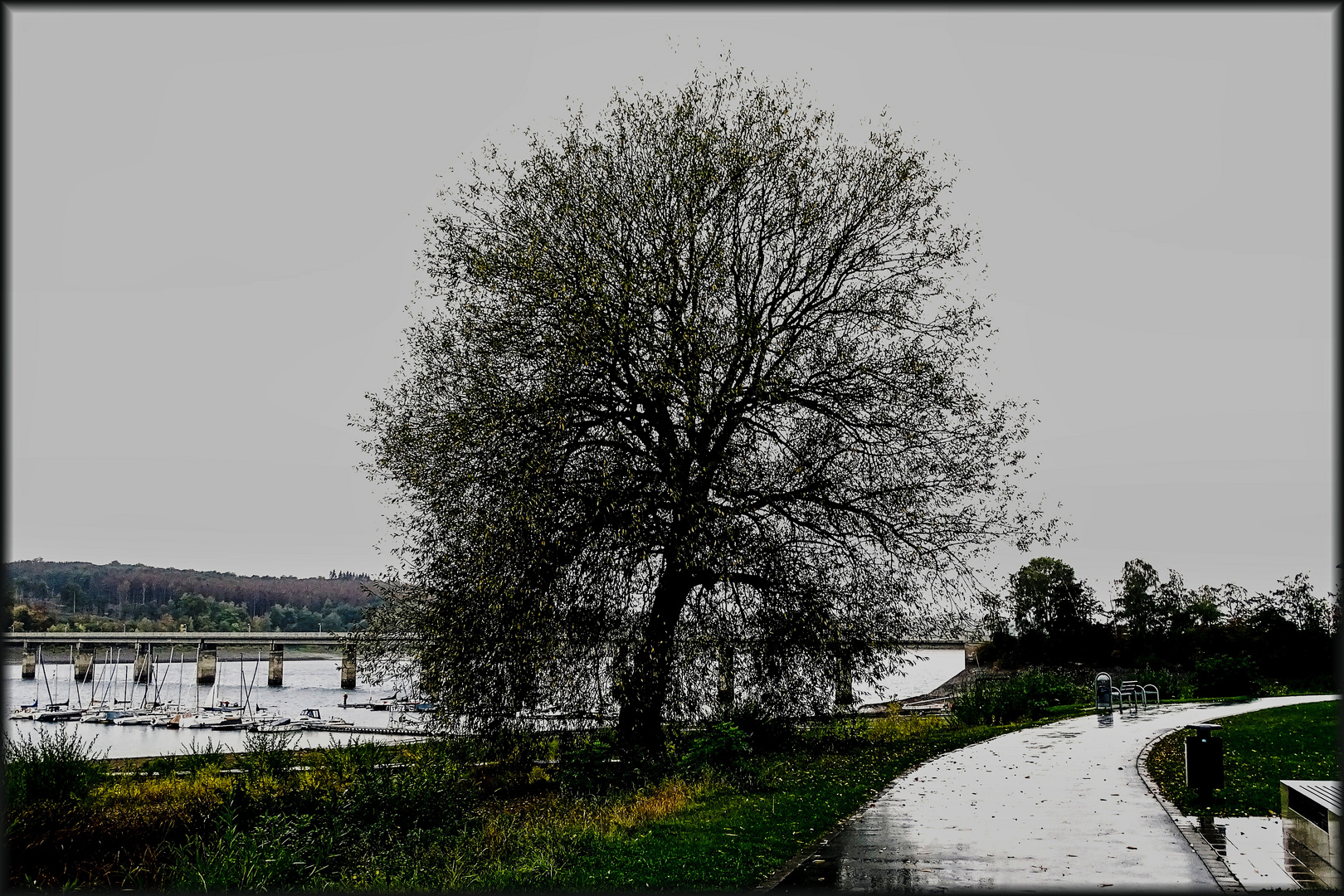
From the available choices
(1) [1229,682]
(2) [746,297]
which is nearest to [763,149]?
(2) [746,297]

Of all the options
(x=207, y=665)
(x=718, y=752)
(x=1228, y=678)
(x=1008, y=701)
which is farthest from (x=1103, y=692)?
(x=207, y=665)

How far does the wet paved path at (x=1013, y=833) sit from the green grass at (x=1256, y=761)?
1.74ft

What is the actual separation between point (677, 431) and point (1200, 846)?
10.6 metres

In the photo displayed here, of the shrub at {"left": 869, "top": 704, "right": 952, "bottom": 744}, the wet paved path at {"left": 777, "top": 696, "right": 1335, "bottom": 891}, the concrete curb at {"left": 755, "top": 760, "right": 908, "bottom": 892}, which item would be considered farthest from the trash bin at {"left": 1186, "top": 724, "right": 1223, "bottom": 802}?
the shrub at {"left": 869, "top": 704, "right": 952, "bottom": 744}

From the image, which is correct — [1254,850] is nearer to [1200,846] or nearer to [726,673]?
[1200,846]

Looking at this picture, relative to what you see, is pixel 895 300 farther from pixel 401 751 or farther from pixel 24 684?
pixel 24 684

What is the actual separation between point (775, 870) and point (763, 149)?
13283 millimetres

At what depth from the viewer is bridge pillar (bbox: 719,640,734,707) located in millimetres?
17469

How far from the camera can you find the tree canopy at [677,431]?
15875 millimetres

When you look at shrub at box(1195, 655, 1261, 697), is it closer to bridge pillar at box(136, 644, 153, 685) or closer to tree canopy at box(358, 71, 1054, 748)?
tree canopy at box(358, 71, 1054, 748)

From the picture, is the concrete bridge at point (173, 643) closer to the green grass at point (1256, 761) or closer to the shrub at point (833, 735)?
the shrub at point (833, 735)

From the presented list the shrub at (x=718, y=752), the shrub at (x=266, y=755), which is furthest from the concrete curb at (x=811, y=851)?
the shrub at (x=266, y=755)

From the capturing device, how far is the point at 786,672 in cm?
1794

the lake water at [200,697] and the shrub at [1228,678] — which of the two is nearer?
the shrub at [1228,678]
